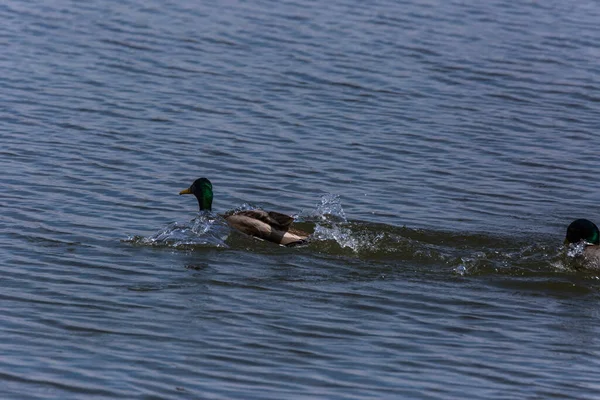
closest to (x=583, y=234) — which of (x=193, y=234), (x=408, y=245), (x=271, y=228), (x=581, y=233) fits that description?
(x=581, y=233)

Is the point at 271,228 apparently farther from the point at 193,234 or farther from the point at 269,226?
the point at 193,234

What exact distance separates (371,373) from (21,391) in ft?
6.96

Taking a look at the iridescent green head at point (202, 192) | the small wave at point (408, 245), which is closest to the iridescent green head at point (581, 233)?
the small wave at point (408, 245)

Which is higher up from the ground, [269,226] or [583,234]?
[583,234]

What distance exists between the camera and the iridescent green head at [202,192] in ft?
35.7

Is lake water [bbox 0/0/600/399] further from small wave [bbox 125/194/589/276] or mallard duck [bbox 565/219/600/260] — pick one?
mallard duck [bbox 565/219/600/260]

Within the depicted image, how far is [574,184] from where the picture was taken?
42.3 feet

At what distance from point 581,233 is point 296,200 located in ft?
9.66

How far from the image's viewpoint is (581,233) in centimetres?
1045

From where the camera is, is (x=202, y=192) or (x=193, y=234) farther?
(x=202, y=192)

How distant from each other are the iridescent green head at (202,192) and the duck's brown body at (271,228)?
0.71 meters

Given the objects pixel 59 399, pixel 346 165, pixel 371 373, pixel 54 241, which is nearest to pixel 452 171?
pixel 346 165

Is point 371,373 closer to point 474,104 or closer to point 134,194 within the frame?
point 134,194

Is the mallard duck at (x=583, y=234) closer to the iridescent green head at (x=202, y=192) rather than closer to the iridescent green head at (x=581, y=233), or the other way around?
the iridescent green head at (x=581, y=233)
